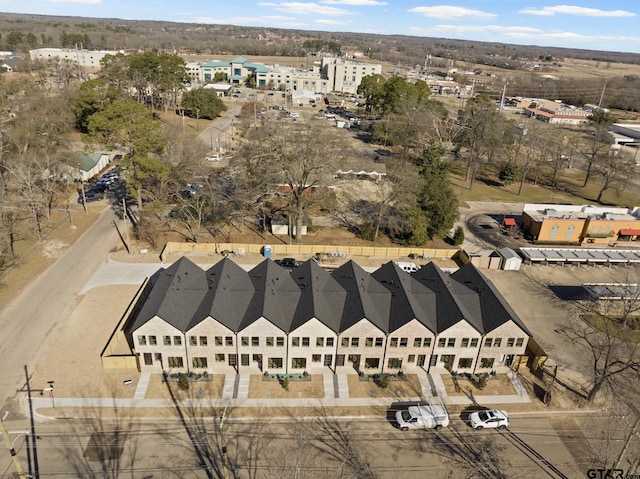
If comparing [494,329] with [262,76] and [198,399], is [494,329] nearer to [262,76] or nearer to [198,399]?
[198,399]

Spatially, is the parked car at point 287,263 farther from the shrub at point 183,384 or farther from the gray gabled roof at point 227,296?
the shrub at point 183,384

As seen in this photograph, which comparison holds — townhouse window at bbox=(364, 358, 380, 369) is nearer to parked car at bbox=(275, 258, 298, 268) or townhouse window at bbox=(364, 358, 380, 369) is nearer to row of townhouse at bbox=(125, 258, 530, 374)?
row of townhouse at bbox=(125, 258, 530, 374)

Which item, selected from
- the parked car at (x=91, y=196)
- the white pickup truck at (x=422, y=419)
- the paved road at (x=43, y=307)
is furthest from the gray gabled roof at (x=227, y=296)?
the parked car at (x=91, y=196)

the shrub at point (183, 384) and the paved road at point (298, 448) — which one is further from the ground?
the shrub at point (183, 384)

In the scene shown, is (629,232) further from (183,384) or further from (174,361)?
(174,361)

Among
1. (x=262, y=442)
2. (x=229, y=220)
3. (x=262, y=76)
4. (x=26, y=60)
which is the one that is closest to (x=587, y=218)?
(x=229, y=220)

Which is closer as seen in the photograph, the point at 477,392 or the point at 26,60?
the point at 477,392
